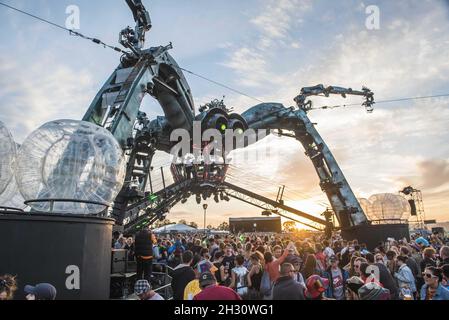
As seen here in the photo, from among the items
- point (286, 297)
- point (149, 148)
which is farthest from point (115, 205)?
point (286, 297)

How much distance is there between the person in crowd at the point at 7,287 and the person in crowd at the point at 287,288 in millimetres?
3563

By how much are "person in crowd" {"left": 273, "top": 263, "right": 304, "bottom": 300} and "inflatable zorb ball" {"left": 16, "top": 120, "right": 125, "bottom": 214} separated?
10.5 ft

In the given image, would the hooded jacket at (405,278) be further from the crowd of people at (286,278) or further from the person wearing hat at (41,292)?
the person wearing hat at (41,292)

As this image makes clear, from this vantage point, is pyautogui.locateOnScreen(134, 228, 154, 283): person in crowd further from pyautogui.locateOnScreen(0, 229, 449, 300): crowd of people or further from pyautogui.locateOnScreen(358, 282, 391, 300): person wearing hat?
pyautogui.locateOnScreen(358, 282, 391, 300): person wearing hat

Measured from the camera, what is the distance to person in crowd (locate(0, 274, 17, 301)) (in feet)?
11.8

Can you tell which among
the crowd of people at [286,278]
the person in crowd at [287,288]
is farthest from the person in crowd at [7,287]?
the person in crowd at [287,288]

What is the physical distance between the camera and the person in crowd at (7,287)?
3598 mm

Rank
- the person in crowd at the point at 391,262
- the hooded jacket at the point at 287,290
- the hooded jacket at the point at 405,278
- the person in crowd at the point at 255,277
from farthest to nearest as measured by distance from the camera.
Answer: the person in crowd at the point at 391,262
the person in crowd at the point at 255,277
the hooded jacket at the point at 405,278
the hooded jacket at the point at 287,290

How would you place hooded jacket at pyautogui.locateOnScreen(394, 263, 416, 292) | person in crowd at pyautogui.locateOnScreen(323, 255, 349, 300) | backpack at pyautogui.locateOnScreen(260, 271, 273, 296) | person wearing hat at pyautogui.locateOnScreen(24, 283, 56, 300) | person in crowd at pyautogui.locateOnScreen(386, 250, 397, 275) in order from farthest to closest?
1. person in crowd at pyautogui.locateOnScreen(386, 250, 397, 275)
2. person in crowd at pyautogui.locateOnScreen(323, 255, 349, 300)
3. hooded jacket at pyautogui.locateOnScreen(394, 263, 416, 292)
4. backpack at pyautogui.locateOnScreen(260, 271, 273, 296)
5. person wearing hat at pyautogui.locateOnScreen(24, 283, 56, 300)

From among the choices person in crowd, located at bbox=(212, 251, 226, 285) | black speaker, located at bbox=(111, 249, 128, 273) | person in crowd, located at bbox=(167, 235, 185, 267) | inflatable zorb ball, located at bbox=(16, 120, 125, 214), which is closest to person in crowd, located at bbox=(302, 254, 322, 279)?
person in crowd, located at bbox=(212, 251, 226, 285)

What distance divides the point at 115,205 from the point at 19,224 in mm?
8952

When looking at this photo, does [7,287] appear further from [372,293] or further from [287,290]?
[372,293]
